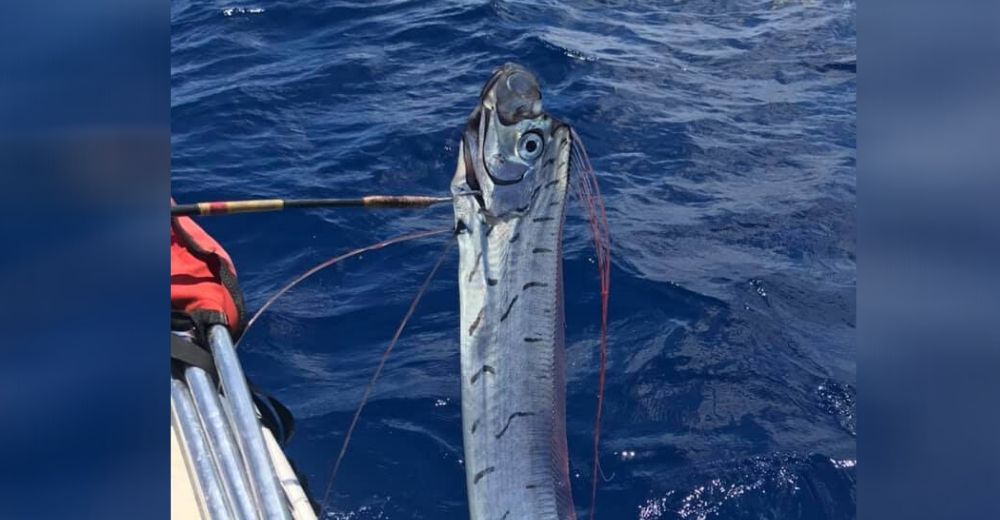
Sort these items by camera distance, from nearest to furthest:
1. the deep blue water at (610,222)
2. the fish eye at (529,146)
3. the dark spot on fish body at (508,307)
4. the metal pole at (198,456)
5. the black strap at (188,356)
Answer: the dark spot on fish body at (508,307)
the fish eye at (529,146)
the metal pole at (198,456)
the black strap at (188,356)
the deep blue water at (610,222)

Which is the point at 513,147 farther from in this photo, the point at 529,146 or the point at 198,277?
the point at 198,277

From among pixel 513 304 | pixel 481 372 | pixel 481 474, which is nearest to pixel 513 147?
A: pixel 513 304

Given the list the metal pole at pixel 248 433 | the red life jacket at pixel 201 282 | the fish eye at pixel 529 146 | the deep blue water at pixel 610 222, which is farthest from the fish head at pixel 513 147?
the deep blue water at pixel 610 222

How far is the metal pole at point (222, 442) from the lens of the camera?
247 centimetres

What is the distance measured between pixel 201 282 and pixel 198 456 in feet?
2.18

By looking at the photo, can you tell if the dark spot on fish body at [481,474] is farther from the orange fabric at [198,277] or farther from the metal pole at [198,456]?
the orange fabric at [198,277]

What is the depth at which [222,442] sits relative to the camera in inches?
102

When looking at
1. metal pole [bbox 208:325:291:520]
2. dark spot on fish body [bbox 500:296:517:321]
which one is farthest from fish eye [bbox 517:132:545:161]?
metal pole [bbox 208:325:291:520]

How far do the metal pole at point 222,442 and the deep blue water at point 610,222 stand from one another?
5.33 feet

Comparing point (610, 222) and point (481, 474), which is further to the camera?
point (610, 222)

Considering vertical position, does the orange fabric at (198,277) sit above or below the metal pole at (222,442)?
above

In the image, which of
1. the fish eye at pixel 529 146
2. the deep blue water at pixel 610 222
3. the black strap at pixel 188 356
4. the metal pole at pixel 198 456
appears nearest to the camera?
the fish eye at pixel 529 146
